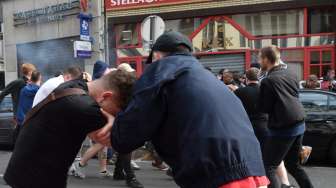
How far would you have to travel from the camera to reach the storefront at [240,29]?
14.8m

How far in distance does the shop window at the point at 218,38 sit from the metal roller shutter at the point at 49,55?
5038 mm

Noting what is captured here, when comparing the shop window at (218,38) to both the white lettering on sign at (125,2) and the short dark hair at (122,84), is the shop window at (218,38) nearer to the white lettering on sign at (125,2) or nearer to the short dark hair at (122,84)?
the white lettering on sign at (125,2)

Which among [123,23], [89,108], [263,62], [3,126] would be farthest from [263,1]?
[89,108]

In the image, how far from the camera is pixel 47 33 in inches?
822

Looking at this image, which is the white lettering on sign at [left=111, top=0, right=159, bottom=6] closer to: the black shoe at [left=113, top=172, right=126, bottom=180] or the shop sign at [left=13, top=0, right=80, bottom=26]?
the shop sign at [left=13, top=0, right=80, bottom=26]

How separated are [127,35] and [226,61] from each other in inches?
159

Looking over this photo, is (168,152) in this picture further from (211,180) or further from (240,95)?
(240,95)

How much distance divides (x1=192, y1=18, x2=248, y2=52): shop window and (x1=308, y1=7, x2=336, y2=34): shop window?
2.07 meters

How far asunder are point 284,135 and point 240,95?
4.70ft

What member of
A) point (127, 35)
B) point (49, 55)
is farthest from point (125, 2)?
point (49, 55)

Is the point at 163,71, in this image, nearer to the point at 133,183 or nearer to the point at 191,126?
the point at 191,126

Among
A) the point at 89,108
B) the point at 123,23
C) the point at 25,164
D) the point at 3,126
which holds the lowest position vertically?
the point at 3,126

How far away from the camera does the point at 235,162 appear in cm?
209

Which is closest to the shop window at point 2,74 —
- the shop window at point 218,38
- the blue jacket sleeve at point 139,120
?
the shop window at point 218,38
